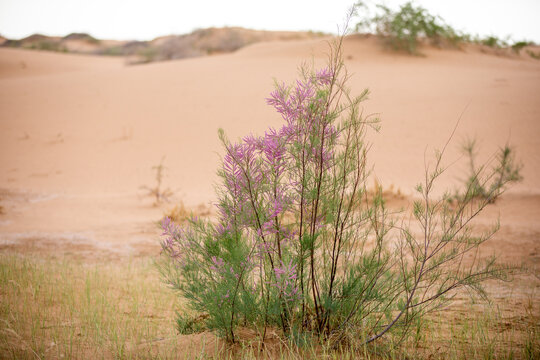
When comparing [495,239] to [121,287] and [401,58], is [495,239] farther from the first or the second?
[401,58]

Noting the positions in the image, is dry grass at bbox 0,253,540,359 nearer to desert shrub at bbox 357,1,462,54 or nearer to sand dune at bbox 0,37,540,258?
sand dune at bbox 0,37,540,258

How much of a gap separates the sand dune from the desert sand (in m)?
0.06

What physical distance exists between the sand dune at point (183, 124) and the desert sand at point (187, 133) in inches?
2.4

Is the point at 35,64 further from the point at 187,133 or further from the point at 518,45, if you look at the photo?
the point at 518,45

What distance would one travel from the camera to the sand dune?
35.8 ft

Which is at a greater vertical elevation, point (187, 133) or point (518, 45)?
point (518, 45)

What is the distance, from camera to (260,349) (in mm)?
2645

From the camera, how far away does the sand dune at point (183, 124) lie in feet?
35.8

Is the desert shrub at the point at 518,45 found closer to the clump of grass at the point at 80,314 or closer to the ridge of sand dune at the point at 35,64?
the clump of grass at the point at 80,314

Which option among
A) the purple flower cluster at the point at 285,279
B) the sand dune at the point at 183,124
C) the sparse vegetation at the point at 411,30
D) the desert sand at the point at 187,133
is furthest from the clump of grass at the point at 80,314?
the sparse vegetation at the point at 411,30

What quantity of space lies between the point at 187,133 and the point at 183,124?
0.98m

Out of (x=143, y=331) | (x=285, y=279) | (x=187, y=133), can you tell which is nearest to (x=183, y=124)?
(x=187, y=133)

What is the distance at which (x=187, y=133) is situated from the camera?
16.6 m

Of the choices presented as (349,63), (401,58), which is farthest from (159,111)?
(401,58)
